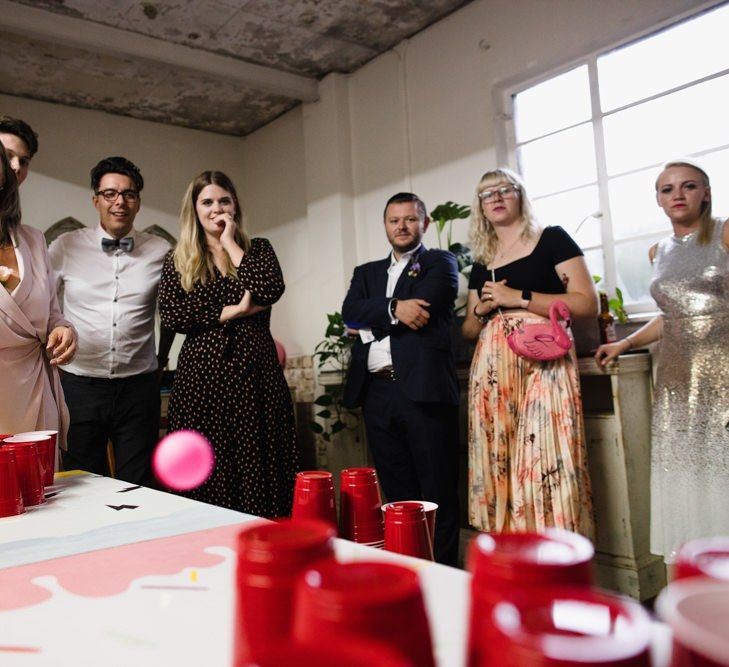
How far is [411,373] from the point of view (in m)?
2.45

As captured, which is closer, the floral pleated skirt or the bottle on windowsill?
the floral pleated skirt

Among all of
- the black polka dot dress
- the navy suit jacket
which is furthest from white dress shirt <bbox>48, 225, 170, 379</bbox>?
the navy suit jacket

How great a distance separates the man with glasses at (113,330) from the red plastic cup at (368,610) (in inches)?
83.0

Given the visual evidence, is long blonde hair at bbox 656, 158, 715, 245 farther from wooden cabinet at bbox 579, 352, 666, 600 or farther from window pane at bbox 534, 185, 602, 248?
window pane at bbox 534, 185, 602, 248

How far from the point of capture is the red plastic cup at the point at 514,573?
1.12 ft

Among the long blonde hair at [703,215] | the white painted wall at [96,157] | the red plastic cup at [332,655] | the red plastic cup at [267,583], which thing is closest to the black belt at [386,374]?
the long blonde hair at [703,215]

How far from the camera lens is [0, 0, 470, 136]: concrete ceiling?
3.59 metres

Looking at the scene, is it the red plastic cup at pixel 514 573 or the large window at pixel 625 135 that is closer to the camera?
the red plastic cup at pixel 514 573

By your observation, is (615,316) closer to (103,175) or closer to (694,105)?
(694,105)

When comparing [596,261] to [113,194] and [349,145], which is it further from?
[113,194]

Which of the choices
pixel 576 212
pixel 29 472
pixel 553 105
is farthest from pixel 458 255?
pixel 29 472

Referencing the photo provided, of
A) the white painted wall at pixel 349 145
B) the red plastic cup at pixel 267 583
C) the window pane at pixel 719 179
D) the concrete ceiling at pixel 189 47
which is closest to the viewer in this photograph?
the red plastic cup at pixel 267 583

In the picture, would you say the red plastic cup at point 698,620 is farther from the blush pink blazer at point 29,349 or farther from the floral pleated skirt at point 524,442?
the floral pleated skirt at point 524,442

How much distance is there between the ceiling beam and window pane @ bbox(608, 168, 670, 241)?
243 centimetres
